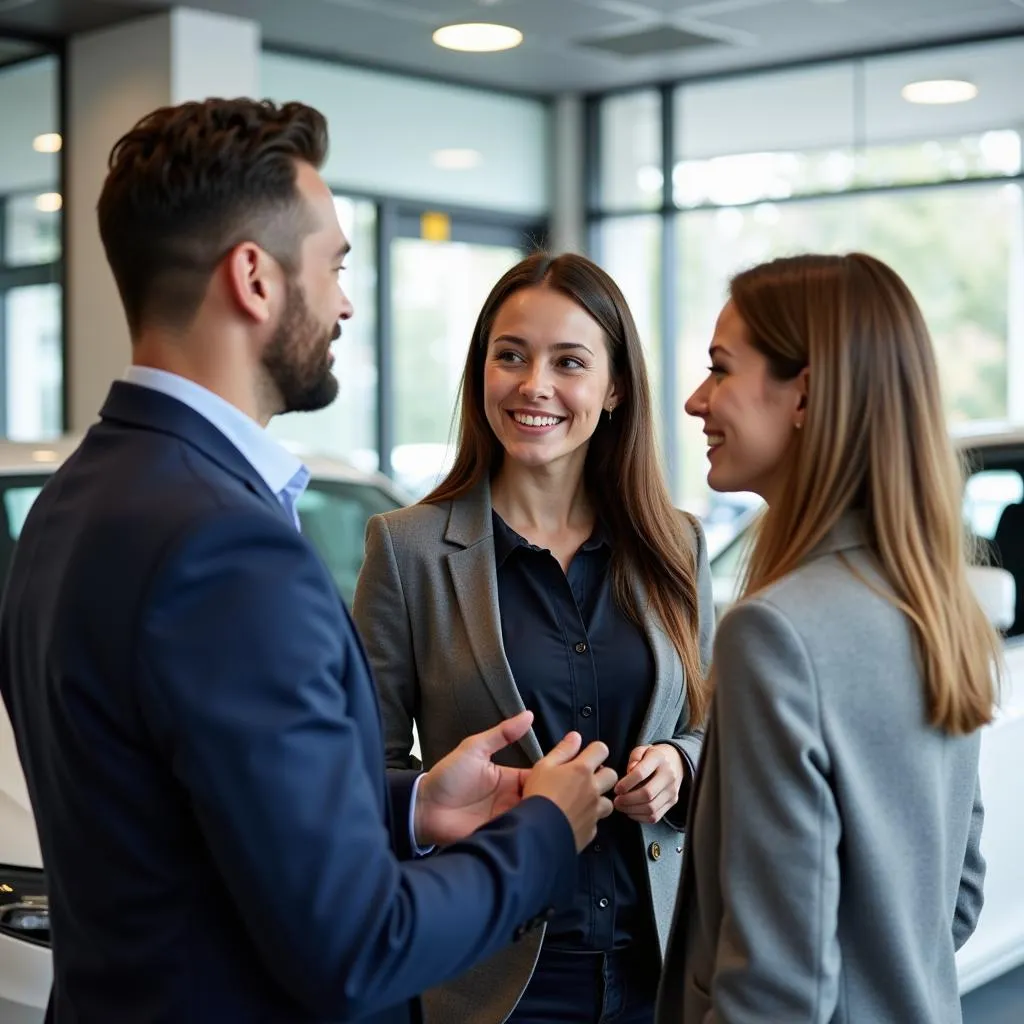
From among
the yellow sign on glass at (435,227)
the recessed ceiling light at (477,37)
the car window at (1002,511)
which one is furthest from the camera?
the yellow sign on glass at (435,227)

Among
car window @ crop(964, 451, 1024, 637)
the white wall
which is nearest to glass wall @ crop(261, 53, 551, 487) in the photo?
the white wall

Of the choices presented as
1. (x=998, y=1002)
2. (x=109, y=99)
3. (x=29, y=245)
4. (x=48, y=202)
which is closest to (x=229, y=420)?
(x=998, y=1002)

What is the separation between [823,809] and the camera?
4.93ft

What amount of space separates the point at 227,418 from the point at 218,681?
28cm

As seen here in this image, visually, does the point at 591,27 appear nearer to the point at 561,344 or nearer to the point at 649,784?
the point at 561,344

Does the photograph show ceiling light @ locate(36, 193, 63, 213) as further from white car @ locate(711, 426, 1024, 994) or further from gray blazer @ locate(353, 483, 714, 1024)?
gray blazer @ locate(353, 483, 714, 1024)

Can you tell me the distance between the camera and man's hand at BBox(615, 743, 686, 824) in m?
2.08

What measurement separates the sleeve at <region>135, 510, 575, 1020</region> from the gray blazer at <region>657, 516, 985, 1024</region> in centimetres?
33

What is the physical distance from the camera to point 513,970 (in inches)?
82.6

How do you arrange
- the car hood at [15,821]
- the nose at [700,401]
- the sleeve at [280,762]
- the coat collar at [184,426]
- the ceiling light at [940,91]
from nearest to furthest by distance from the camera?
1. the sleeve at [280,762]
2. the coat collar at [184,426]
3. the nose at [700,401]
4. the car hood at [15,821]
5. the ceiling light at [940,91]

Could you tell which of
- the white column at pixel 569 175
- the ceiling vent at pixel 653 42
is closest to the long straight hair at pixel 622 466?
the ceiling vent at pixel 653 42

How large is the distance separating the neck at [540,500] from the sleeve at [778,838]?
2.86 feet

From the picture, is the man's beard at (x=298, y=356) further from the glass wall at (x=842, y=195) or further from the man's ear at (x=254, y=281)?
the glass wall at (x=842, y=195)

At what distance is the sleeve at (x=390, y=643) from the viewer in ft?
7.34
